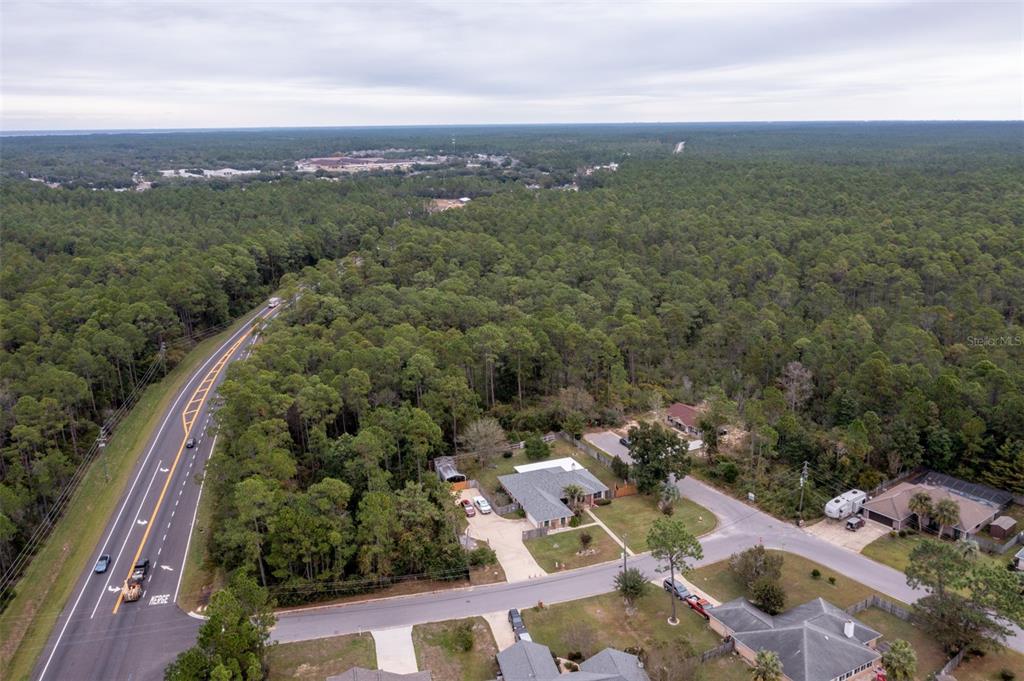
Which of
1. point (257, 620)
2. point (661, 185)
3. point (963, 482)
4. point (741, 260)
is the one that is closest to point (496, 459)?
point (257, 620)

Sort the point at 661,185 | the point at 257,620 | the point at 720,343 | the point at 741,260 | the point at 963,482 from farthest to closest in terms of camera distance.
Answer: the point at 661,185, the point at 741,260, the point at 720,343, the point at 963,482, the point at 257,620

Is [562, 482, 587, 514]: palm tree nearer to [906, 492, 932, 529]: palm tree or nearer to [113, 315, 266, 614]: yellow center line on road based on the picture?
[906, 492, 932, 529]: palm tree

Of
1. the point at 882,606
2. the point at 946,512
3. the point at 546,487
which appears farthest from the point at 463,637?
the point at 946,512

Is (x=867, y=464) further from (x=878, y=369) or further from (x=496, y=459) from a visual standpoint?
(x=496, y=459)

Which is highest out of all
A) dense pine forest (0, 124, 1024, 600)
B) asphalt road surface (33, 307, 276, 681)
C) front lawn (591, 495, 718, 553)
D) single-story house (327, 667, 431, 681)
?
dense pine forest (0, 124, 1024, 600)

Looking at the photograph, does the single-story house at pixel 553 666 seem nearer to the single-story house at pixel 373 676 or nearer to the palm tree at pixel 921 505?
the single-story house at pixel 373 676

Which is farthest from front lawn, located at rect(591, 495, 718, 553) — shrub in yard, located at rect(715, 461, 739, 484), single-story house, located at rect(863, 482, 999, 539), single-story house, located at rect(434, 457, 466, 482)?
single-story house, located at rect(863, 482, 999, 539)
